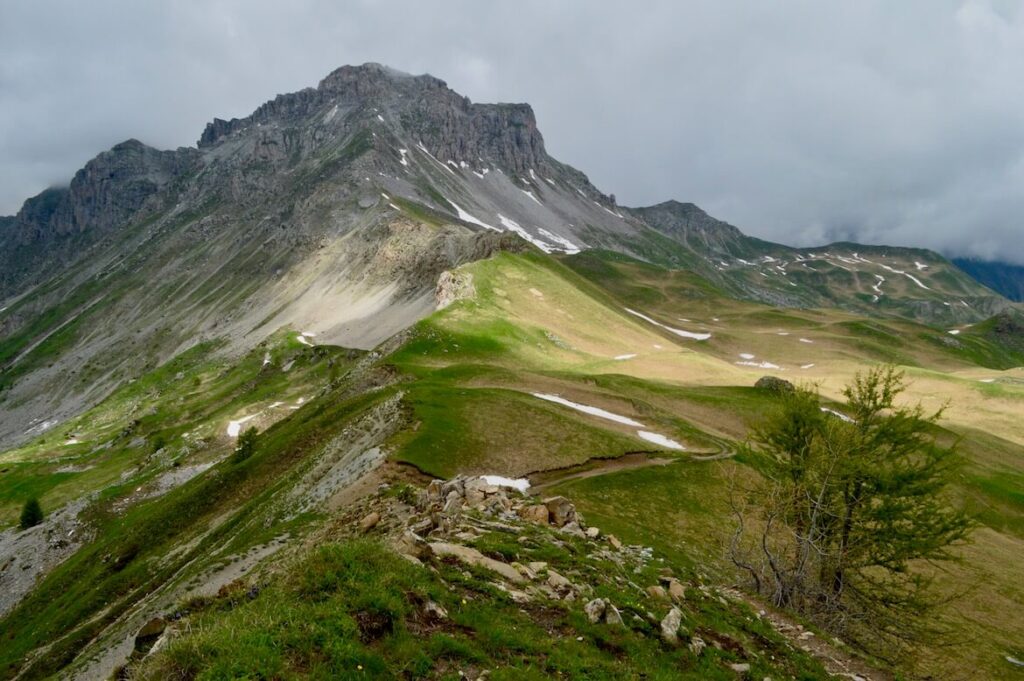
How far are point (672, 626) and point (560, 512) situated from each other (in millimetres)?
9487

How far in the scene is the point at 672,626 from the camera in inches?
599

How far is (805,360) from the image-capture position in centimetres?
14950

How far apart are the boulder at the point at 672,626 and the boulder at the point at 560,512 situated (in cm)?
840

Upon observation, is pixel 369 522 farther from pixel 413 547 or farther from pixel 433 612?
pixel 433 612

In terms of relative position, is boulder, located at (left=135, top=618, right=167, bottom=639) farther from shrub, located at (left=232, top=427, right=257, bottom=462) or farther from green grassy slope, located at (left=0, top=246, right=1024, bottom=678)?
shrub, located at (left=232, top=427, right=257, bottom=462)

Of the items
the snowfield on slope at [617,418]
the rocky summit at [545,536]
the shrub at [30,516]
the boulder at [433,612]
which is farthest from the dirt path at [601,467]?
the shrub at [30,516]

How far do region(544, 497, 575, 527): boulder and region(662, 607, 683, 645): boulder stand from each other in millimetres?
8396

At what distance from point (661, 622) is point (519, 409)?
92.9 ft

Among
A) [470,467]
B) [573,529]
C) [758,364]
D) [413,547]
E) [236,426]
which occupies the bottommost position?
[236,426]

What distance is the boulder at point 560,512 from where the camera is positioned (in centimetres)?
2411

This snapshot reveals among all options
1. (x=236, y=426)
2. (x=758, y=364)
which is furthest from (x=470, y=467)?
(x=758, y=364)

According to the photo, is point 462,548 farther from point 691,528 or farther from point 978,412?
point 978,412

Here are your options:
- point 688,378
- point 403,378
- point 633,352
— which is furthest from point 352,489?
Answer: point 633,352

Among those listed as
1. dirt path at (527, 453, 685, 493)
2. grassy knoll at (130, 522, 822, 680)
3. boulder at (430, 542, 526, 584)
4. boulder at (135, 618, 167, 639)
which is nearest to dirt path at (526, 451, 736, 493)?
dirt path at (527, 453, 685, 493)
